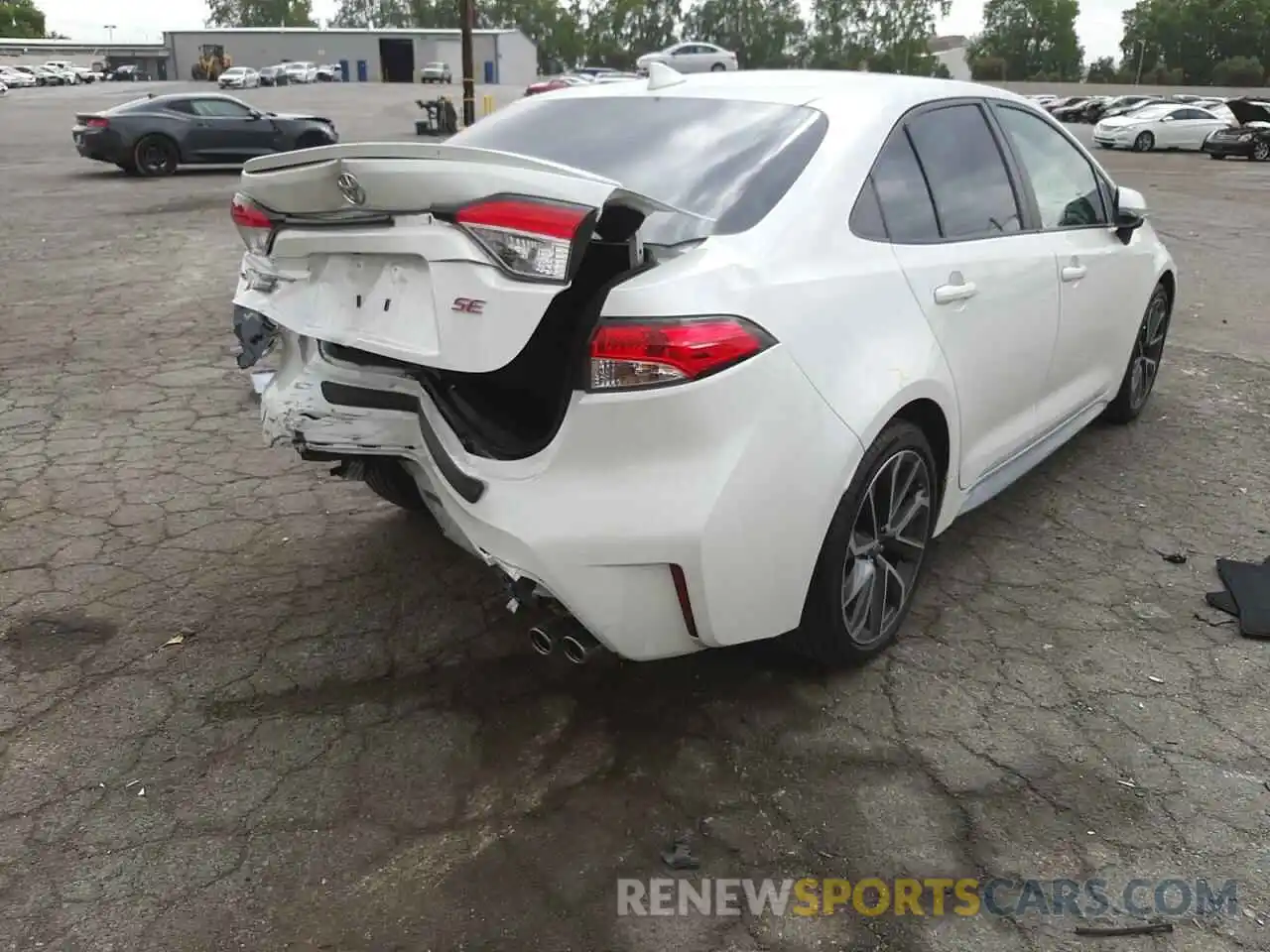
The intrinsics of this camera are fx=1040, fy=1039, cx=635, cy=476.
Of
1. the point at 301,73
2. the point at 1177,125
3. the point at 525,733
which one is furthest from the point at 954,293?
the point at 301,73

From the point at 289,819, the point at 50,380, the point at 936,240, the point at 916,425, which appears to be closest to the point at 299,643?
the point at 289,819

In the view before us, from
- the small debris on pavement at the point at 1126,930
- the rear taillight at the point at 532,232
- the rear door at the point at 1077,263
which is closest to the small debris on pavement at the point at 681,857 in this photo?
the small debris on pavement at the point at 1126,930

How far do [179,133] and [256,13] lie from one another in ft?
400

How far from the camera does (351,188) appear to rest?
8.59 ft

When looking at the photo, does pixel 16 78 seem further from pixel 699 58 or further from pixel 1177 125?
pixel 1177 125

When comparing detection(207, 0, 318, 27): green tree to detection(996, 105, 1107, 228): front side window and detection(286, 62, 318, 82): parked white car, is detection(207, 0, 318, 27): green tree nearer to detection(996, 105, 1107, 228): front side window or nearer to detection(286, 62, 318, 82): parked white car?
detection(286, 62, 318, 82): parked white car

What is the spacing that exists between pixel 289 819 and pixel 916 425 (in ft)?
6.88

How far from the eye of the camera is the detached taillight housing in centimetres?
306

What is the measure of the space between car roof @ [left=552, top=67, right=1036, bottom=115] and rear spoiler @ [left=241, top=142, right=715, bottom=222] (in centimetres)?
81

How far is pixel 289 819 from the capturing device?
2643 millimetres

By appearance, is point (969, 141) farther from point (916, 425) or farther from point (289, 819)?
point (289, 819)

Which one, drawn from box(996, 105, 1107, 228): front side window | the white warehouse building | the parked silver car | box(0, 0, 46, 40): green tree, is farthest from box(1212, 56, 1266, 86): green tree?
box(0, 0, 46, 40): green tree

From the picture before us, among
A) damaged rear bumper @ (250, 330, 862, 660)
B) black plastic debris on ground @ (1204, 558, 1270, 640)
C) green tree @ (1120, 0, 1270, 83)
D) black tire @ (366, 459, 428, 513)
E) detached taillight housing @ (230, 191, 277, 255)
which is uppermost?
green tree @ (1120, 0, 1270, 83)

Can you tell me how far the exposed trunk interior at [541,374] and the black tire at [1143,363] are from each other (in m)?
3.44
